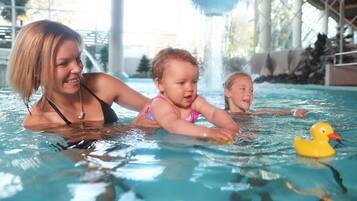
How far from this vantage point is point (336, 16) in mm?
12539

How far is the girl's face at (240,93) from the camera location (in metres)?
3.53

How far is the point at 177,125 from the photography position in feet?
7.03

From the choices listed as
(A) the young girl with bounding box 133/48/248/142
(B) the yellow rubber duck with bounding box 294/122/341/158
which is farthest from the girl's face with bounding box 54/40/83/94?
(B) the yellow rubber duck with bounding box 294/122/341/158

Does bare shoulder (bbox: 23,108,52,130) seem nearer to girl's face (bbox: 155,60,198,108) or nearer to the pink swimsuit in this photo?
the pink swimsuit

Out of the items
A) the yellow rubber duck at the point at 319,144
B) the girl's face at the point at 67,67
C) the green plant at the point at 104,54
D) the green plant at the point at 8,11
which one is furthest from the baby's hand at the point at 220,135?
the green plant at the point at 104,54

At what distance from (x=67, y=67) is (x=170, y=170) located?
0.88m

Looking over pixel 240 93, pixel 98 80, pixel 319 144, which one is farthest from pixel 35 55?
pixel 240 93

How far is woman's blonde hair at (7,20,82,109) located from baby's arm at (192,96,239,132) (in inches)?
29.3

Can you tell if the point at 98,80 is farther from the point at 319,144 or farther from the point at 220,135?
the point at 319,144

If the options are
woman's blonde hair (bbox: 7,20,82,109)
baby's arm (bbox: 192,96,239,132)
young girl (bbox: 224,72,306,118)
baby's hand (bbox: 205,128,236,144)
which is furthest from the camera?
young girl (bbox: 224,72,306,118)

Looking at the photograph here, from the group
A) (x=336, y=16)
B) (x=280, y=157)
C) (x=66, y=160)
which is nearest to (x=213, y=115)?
(x=280, y=157)

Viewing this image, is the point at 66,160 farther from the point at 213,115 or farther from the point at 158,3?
the point at 158,3

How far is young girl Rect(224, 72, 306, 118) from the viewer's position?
11.6 ft

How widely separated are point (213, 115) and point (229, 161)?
686mm
